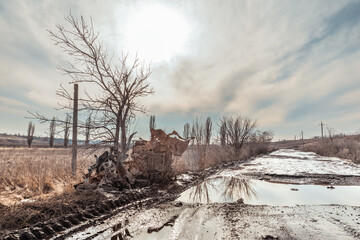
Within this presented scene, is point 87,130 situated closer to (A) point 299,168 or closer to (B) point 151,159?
(B) point 151,159

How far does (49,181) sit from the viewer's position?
5.28 metres

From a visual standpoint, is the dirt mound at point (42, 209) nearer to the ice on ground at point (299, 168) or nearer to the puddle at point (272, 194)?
the puddle at point (272, 194)

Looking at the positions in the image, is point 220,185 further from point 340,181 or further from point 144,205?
point 340,181

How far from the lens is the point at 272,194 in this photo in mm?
5492

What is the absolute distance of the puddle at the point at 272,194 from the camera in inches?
186

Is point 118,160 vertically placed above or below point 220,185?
above

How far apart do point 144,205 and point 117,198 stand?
2.12ft

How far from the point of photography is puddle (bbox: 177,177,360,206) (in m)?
4.73

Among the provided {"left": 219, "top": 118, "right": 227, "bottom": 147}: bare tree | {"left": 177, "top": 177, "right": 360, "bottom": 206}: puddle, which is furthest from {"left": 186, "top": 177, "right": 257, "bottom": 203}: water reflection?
{"left": 219, "top": 118, "right": 227, "bottom": 147}: bare tree

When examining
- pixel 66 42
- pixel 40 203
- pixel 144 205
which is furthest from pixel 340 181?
pixel 66 42

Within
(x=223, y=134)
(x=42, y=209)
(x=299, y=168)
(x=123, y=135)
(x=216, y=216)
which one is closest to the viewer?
(x=42, y=209)

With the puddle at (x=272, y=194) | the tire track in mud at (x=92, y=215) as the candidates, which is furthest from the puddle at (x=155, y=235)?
the puddle at (x=272, y=194)

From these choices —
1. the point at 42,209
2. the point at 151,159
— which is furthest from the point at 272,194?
the point at 42,209

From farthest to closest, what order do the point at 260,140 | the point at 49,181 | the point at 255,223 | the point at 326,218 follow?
the point at 260,140
the point at 49,181
the point at 326,218
the point at 255,223
